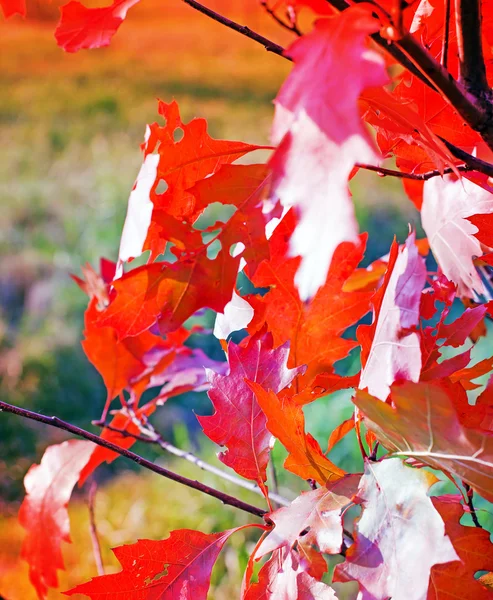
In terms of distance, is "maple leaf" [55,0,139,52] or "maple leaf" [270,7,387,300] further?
"maple leaf" [55,0,139,52]

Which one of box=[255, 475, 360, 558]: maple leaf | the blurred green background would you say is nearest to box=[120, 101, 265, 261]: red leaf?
box=[255, 475, 360, 558]: maple leaf

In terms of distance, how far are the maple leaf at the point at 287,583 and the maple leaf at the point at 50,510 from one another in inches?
7.5

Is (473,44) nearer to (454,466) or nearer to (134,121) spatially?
(454,466)

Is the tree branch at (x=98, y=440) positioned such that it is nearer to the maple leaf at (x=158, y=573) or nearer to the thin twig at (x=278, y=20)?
the maple leaf at (x=158, y=573)

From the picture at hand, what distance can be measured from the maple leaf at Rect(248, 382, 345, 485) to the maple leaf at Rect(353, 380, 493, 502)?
58 millimetres

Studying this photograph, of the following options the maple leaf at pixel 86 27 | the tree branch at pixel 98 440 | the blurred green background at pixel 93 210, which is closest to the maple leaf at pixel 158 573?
the tree branch at pixel 98 440

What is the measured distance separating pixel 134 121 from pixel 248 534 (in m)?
2.11

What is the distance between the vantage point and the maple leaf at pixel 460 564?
0.73ft

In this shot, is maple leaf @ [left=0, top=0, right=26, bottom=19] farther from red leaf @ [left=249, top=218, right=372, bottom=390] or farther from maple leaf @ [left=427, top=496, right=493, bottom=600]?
maple leaf @ [left=427, top=496, right=493, bottom=600]

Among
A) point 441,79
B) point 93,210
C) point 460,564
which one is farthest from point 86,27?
point 93,210

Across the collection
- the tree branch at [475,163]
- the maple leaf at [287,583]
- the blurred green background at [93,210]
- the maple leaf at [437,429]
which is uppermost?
the tree branch at [475,163]

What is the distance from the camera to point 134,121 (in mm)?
2654

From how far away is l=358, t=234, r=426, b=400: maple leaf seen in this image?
8.3 inches

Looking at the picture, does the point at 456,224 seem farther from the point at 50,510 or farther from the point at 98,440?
the point at 50,510
